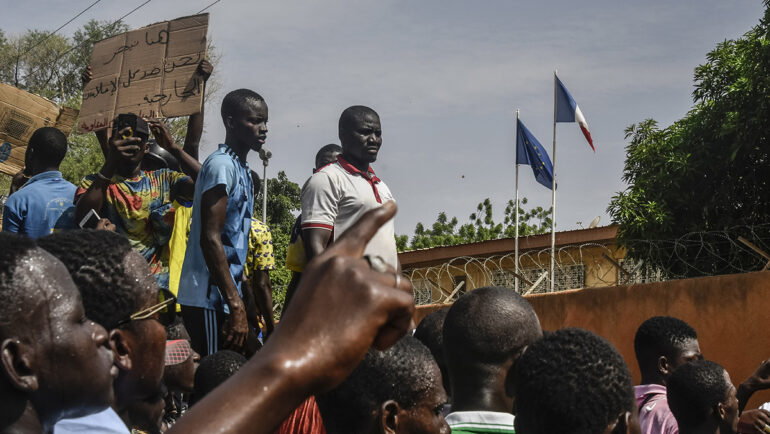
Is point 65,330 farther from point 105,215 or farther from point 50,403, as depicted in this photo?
point 105,215

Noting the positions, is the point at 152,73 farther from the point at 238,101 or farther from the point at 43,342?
the point at 43,342

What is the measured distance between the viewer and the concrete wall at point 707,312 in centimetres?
805

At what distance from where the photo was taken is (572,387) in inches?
86.8

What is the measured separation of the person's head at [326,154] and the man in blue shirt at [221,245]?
149 cm

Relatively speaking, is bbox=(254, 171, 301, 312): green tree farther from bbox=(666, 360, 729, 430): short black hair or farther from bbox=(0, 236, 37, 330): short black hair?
bbox=(0, 236, 37, 330): short black hair

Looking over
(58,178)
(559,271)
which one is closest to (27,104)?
(58,178)

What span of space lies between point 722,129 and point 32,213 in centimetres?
1336

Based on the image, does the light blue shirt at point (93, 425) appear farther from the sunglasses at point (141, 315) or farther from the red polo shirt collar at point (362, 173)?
the red polo shirt collar at point (362, 173)

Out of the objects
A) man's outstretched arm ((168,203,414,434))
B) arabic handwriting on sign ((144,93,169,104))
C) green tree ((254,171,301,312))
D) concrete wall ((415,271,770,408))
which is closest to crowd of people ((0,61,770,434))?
man's outstretched arm ((168,203,414,434))

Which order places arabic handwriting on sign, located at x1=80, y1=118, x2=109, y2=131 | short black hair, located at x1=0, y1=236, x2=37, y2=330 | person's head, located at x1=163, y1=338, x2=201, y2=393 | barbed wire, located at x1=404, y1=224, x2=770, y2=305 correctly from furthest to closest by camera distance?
barbed wire, located at x1=404, y1=224, x2=770, y2=305 < arabic handwriting on sign, located at x1=80, y1=118, x2=109, y2=131 < person's head, located at x1=163, y1=338, x2=201, y2=393 < short black hair, located at x1=0, y1=236, x2=37, y2=330

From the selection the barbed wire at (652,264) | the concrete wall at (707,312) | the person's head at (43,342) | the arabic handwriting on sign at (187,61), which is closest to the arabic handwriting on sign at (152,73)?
the arabic handwriting on sign at (187,61)

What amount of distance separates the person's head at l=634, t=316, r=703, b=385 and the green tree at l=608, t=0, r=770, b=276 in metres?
10.4

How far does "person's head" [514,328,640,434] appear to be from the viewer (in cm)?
218

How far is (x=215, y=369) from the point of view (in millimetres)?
4074
